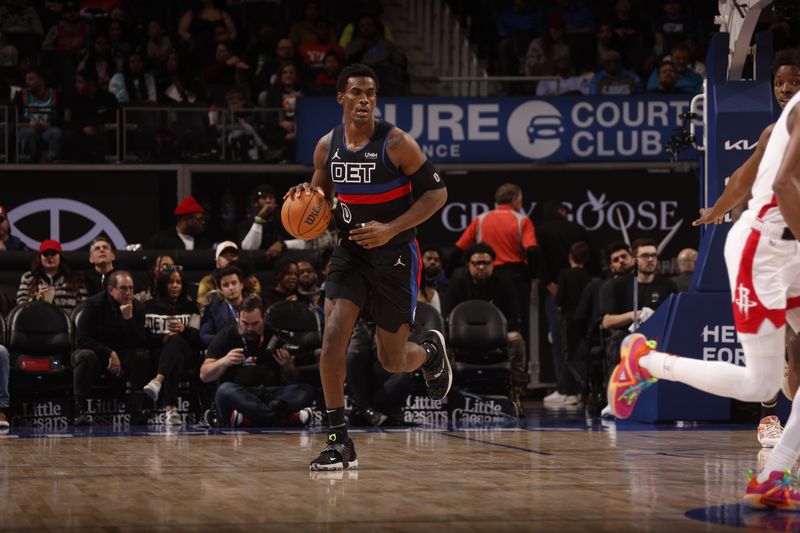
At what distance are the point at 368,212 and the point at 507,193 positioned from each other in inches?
268

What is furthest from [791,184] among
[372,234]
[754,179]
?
[372,234]

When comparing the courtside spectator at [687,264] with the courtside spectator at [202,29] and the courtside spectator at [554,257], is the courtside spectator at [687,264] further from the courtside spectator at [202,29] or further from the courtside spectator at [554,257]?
the courtside spectator at [202,29]

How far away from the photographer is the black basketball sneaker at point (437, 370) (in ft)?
27.9

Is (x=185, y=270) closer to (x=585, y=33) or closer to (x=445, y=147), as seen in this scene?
(x=445, y=147)

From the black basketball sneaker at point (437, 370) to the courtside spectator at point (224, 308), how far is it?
12.1ft

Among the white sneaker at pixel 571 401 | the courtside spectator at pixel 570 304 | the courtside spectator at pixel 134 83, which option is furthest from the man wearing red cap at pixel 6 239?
the white sneaker at pixel 571 401

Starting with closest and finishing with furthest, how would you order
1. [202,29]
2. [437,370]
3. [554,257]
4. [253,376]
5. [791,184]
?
1. [791,184]
2. [437,370]
3. [253,376]
4. [554,257]
5. [202,29]

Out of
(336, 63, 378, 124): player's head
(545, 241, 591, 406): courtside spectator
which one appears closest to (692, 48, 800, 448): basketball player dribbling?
Result: (336, 63, 378, 124): player's head

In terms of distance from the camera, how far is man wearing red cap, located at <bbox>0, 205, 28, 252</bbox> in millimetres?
13672

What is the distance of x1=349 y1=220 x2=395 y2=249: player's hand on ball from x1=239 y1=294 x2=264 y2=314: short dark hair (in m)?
4.51

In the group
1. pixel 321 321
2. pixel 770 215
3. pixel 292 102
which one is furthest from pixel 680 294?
pixel 292 102

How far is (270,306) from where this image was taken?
1185 centimetres

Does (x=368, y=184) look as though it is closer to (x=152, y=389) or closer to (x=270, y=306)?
(x=270, y=306)

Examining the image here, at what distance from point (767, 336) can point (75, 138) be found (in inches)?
444
